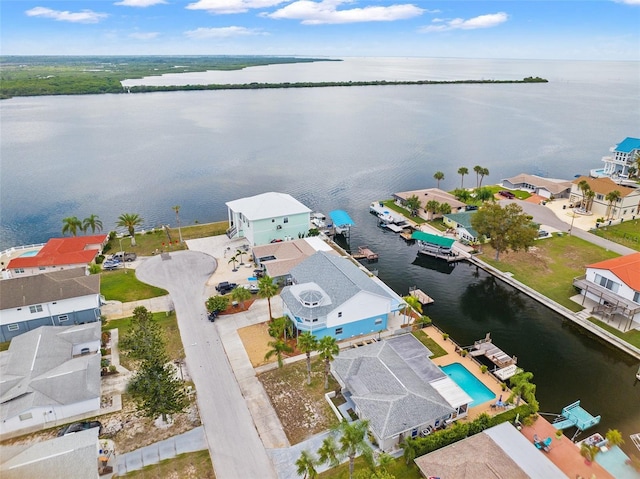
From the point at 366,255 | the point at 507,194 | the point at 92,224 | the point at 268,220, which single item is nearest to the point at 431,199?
the point at 507,194

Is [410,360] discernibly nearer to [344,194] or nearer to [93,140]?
[344,194]

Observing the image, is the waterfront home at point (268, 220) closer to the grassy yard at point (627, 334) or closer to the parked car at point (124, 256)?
the parked car at point (124, 256)

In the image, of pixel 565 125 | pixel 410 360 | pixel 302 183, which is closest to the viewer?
pixel 410 360

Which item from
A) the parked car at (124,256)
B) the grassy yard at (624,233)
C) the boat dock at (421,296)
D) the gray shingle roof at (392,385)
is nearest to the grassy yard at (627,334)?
the boat dock at (421,296)

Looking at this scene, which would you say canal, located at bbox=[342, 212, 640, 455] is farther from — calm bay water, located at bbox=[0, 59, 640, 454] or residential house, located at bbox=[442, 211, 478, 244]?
residential house, located at bbox=[442, 211, 478, 244]

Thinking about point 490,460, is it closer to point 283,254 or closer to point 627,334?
point 627,334

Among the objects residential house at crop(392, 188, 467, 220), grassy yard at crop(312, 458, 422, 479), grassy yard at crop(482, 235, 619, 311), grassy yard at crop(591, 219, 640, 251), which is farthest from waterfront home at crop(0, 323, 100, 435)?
grassy yard at crop(591, 219, 640, 251)

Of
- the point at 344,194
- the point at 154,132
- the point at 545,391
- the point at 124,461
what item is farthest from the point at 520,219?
the point at 154,132
